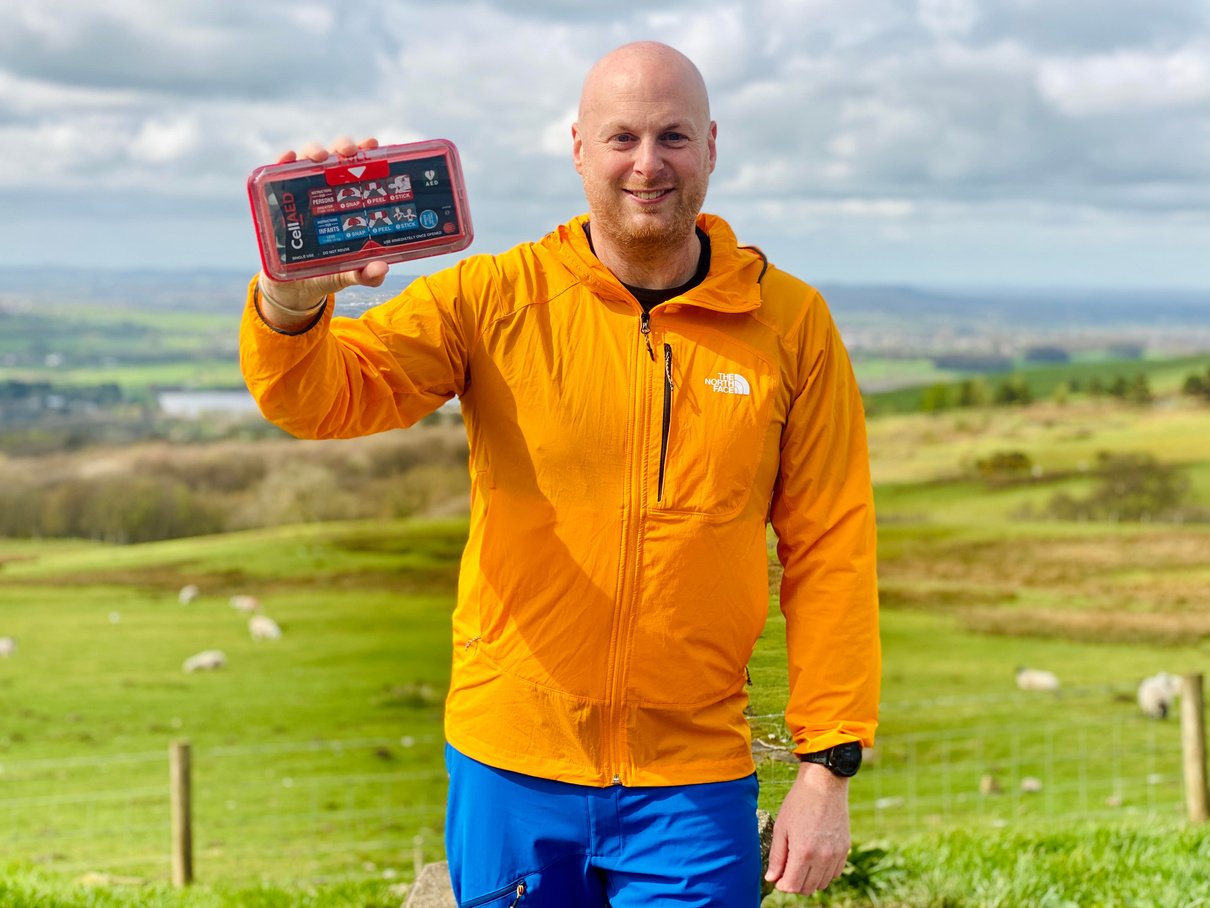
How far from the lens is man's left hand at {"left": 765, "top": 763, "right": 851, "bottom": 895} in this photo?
2.18m

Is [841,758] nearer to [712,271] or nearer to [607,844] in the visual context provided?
[607,844]

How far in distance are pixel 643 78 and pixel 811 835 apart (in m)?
1.35

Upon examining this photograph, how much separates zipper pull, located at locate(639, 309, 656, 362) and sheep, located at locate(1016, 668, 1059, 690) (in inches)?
705

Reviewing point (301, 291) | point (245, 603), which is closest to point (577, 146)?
point (301, 291)

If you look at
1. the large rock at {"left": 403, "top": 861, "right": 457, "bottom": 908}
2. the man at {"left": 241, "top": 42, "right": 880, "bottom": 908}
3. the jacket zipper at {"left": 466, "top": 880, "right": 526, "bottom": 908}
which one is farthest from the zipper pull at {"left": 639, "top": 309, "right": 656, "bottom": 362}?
the large rock at {"left": 403, "top": 861, "right": 457, "bottom": 908}

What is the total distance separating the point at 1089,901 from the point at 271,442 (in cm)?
3243

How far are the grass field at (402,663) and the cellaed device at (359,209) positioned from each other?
9000 mm

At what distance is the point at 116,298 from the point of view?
49000 mm

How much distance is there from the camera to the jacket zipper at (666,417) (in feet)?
7.07

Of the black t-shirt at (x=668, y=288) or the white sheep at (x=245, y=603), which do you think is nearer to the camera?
the black t-shirt at (x=668, y=288)

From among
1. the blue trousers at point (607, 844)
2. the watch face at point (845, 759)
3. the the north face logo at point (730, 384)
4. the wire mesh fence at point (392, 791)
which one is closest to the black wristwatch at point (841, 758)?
the watch face at point (845, 759)

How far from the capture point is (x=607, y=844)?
220cm

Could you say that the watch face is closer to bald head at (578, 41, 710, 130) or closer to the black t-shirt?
Answer: the black t-shirt

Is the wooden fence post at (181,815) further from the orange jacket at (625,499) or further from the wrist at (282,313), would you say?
the wrist at (282,313)
